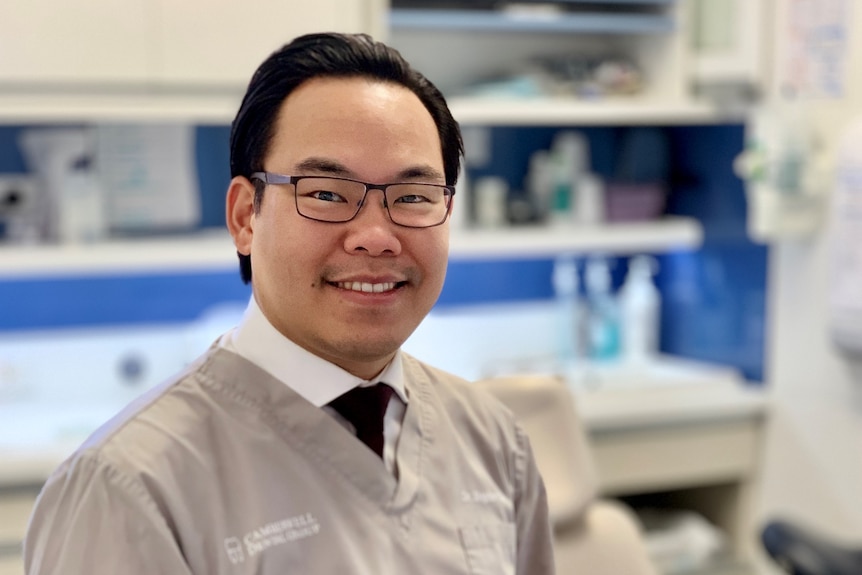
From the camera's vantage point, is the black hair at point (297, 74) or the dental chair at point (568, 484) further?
the dental chair at point (568, 484)

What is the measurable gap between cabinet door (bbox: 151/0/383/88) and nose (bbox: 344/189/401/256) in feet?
4.75

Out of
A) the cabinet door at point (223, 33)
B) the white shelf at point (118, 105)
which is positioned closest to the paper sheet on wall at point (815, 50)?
the cabinet door at point (223, 33)

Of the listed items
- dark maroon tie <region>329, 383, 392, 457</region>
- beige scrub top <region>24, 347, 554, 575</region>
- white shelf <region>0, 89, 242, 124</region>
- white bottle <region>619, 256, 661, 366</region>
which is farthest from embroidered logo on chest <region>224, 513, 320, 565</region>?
white bottle <region>619, 256, 661, 366</region>

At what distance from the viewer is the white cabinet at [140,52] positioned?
214cm

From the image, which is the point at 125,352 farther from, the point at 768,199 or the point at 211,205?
the point at 768,199

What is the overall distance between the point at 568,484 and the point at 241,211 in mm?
884

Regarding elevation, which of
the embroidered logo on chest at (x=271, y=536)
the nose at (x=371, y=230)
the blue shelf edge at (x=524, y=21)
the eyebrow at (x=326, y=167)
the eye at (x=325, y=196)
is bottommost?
the embroidered logo on chest at (x=271, y=536)

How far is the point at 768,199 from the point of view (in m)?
2.47

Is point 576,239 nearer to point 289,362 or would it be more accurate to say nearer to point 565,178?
point 565,178

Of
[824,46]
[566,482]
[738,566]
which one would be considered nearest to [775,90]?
[824,46]

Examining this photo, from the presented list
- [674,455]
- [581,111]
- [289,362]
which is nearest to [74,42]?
[581,111]

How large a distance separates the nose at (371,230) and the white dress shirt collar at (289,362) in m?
0.14

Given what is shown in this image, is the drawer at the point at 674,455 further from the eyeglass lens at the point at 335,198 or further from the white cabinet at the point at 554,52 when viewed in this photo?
the eyeglass lens at the point at 335,198

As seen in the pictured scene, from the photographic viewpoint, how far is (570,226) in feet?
9.29
